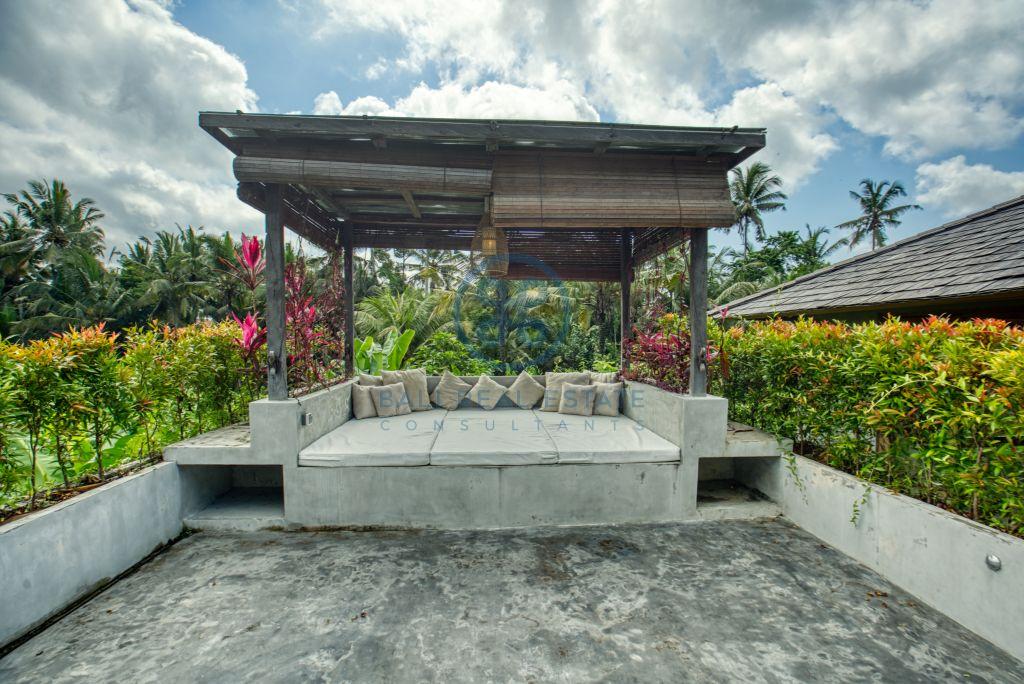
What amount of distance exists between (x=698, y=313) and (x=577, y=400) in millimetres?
1802

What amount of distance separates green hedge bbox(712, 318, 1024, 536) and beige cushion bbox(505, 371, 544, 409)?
256 centimetres

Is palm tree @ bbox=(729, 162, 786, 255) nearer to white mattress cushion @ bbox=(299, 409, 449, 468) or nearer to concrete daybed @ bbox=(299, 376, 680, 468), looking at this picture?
concrete daybed @ bbox=(299, 376, 680, 468)

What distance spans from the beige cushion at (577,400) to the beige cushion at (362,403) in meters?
2.26

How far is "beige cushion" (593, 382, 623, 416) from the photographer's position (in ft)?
15.6

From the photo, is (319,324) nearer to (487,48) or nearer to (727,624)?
(727,624)

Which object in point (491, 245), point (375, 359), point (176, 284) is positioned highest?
point (176, 284)

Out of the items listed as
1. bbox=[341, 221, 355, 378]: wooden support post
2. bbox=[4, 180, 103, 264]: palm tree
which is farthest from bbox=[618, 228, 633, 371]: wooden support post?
bbox=[4, 180, 103, 264]: palm tree

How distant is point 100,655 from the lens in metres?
1.92

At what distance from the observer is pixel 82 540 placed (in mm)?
2381

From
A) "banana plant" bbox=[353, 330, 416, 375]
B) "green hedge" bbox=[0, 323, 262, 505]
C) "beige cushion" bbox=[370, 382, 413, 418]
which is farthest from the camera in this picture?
"banana plant" bbox=[353, 330, 416, 375]

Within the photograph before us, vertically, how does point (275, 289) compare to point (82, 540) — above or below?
above

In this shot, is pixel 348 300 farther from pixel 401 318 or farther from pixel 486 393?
pixel 401 318

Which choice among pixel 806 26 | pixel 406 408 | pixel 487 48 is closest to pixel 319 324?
pixel 406 408

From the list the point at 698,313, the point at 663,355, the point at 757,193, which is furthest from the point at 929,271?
the point at 757,193
